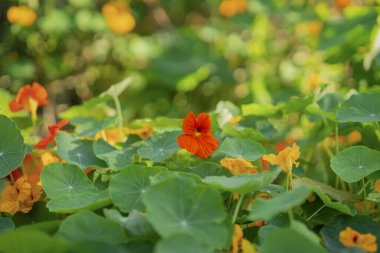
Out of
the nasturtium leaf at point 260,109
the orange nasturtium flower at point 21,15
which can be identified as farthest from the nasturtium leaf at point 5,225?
the orange nasturtium flower at point 21,15

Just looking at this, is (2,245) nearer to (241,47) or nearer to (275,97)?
(275,97)

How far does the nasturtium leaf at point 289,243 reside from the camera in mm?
799

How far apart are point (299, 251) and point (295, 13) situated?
221cm

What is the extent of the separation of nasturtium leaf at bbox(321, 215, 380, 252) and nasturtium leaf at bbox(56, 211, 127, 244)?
0.38 metres

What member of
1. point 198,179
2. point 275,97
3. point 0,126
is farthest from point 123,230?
point 275,97

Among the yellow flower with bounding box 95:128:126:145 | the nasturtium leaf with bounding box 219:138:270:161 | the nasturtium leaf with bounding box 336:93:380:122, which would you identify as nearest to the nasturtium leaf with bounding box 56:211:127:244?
the nasturtium leaf with bounding box 219:138:270:161

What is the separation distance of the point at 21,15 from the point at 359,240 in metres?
2.03

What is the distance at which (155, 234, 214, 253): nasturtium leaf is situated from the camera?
0.78m

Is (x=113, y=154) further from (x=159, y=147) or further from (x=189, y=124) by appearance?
(x=189, y=124)

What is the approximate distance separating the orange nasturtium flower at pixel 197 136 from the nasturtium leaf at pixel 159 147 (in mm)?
79

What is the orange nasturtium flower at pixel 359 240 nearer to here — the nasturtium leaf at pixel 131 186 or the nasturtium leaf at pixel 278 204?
the nasturtium leaf at pixel 278 204

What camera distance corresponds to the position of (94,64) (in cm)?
304

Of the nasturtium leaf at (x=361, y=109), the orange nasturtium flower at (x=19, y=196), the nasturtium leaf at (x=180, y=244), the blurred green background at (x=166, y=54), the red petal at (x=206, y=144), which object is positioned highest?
the nasturtium leaf at (x=180, y=244)

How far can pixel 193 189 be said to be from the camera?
0.89 meters
